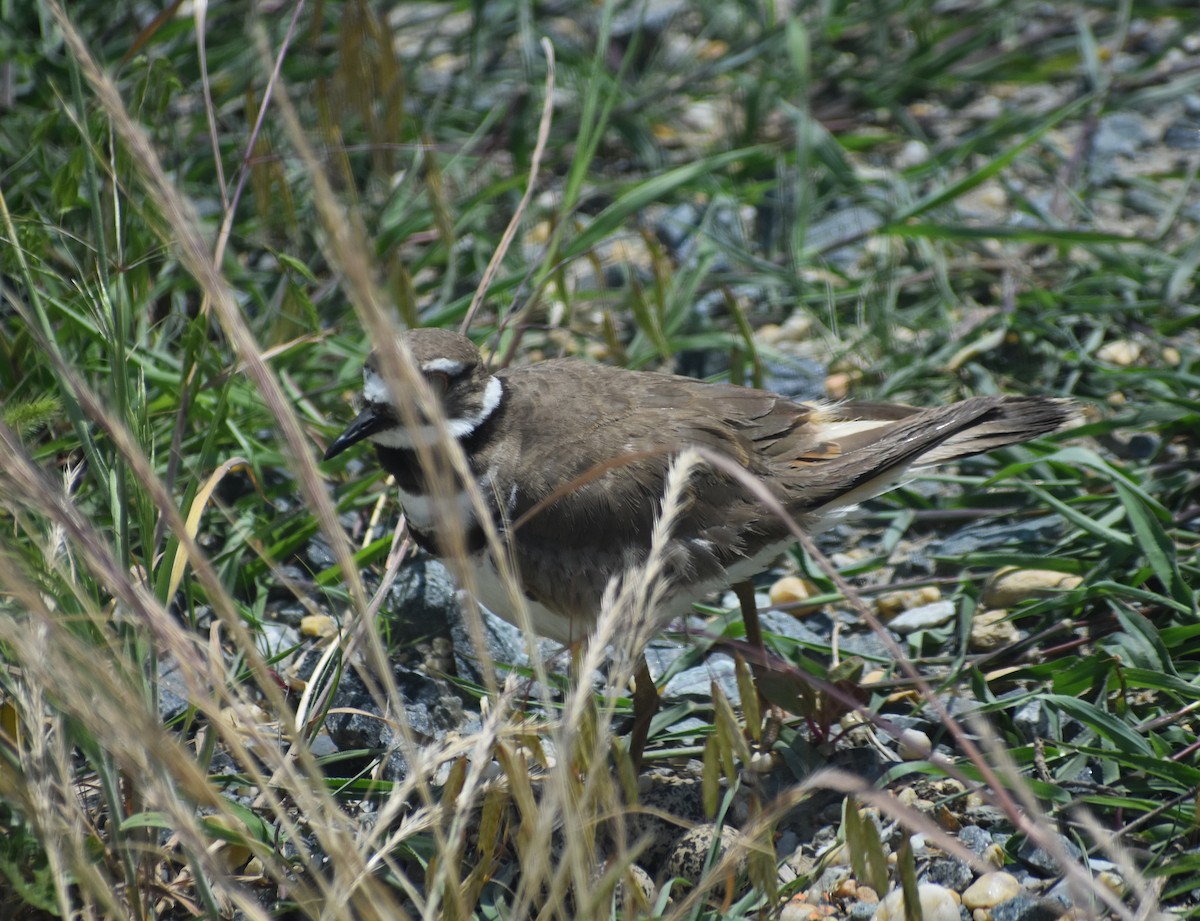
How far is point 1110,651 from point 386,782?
1.88 m

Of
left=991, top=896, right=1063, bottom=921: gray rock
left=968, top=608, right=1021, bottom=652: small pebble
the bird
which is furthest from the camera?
left=968, top=608, right=1021, bottom=652: small pebble

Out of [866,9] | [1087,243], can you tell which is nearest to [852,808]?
[1087,243]

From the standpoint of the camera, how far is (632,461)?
9.75 ft

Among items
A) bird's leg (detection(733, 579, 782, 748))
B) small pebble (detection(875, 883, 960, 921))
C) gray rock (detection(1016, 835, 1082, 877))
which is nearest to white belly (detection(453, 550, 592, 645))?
bird's leg (detection(733, 579, 782, 748))

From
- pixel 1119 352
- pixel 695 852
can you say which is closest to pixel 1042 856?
pixel 695 852

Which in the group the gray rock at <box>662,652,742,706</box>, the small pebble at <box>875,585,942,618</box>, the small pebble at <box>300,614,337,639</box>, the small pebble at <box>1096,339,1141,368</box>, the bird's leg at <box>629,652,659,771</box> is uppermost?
the small pebble at <box>300,614,337,639</box>

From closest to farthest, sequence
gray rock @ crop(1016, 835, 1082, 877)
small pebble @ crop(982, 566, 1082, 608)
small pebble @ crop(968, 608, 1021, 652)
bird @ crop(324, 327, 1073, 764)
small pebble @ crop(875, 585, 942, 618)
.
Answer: gray rock @ crop(1016, 835, 1082, 877), bird @ crop(324, 327, 1073, 764), small pebble @ crop(968, 608, 1021, 652), small pebble @ crop(982, 566, 1082, 608), small pebble @ crop(875, 585, 942, 618)

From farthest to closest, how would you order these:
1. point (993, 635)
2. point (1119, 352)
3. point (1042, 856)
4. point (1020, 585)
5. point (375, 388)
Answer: point (1119, 352) → point (1020, 585) → point (993, 635) → point (375, 388) → point (1042, 856)

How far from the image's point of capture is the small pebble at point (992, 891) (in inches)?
102

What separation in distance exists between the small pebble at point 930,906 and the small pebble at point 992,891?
4 cm

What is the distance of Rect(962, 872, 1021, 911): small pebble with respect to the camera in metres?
2.58

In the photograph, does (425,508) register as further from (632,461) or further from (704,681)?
(704,681)

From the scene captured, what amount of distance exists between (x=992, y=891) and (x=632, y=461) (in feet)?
4.14

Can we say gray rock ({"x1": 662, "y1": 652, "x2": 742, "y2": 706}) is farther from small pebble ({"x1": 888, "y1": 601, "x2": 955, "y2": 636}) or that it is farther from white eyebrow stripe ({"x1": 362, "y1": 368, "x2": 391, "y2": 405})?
white eyebrow stripe ({"x1": 362, "y1": 368, "x2": 391, "y2": 405})
